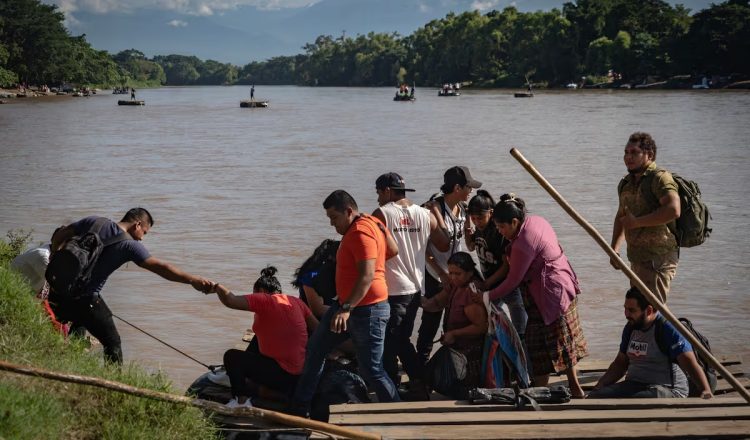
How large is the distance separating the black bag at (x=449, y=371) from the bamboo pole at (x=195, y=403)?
137cm

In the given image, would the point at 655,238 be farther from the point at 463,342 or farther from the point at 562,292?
the point at 463,342

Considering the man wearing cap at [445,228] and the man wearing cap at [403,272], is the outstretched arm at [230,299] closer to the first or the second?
the man wearing cap at [403,272]

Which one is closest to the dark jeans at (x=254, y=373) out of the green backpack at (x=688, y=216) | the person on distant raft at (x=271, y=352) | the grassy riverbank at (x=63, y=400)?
the person on distant raft at (x=271, y=352)

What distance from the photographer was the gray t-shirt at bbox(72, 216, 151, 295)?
247 inches

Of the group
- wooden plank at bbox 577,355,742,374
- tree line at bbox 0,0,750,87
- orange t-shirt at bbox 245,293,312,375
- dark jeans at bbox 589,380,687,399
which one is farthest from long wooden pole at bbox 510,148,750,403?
tree line at bbox 0,0,750,87

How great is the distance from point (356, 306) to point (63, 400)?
1.75 m

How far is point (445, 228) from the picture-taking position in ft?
23.0

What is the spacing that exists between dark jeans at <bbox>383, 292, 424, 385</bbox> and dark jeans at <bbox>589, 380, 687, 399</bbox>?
1.18 metres

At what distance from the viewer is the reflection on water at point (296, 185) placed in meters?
11.0

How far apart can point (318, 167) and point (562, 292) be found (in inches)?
913

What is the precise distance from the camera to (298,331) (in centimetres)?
617

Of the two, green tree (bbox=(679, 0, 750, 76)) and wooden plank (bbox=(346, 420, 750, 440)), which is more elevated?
green tree (bbox=(679, 0, 750, 76))

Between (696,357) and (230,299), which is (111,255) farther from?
(696,357)

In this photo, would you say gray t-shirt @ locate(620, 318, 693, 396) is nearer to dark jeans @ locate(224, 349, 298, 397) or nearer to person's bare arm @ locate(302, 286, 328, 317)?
person's bare arm @ locate(302, 286, 328, 317)
